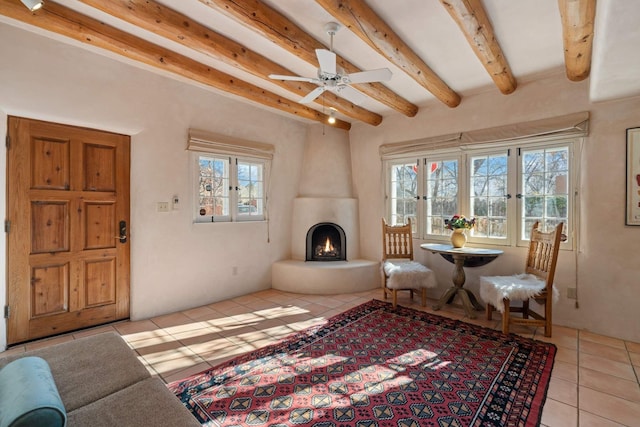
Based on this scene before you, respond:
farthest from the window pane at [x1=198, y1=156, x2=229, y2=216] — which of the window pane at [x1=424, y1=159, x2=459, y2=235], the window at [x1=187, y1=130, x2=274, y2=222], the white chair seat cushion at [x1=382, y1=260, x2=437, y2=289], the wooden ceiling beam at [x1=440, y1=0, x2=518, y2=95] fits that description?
the wooden ceiling beam at [x1=440, y1=0, x2=518, y2=95]

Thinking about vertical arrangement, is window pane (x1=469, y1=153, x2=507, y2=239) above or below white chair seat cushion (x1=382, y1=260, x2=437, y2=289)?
above

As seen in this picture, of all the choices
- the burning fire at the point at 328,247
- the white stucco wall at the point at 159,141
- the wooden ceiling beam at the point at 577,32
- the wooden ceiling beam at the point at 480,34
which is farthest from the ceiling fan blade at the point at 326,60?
the burning fire at the point at 328,247

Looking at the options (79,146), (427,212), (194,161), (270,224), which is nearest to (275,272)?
(270,224)

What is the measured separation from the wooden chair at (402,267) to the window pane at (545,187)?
1237mm

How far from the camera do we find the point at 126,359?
4.90 ft

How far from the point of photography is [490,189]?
3.78 meters

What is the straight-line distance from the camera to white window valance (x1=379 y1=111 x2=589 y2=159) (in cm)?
313

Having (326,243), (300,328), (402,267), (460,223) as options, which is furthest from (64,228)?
(460,223)

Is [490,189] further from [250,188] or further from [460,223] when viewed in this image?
[250,188]

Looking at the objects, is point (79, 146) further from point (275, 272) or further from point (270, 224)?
point (275, 272)

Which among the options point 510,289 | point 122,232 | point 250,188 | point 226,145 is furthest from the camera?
point 250,188

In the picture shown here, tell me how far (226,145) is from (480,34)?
2.97 m

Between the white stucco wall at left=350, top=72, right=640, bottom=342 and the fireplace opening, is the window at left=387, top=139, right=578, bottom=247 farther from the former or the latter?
the fireplace opening

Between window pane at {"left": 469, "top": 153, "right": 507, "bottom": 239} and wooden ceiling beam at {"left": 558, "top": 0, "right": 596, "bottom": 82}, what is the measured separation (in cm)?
112
